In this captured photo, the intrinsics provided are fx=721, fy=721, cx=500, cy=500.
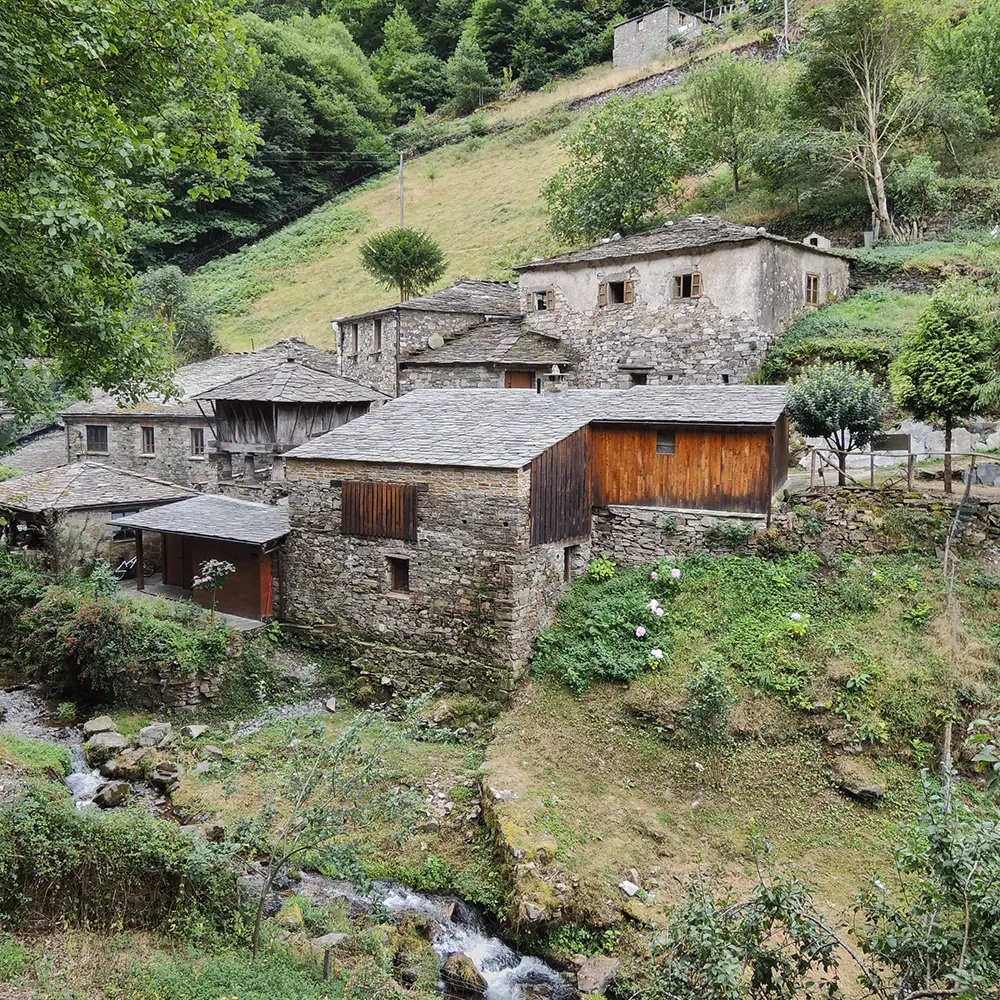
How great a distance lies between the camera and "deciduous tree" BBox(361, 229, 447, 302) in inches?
1321

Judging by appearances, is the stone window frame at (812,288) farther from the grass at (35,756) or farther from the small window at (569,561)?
the grass at (35,756)

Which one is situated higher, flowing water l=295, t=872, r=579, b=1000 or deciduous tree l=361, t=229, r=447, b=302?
deciduous tree l=361, t=229, r=447, b=302

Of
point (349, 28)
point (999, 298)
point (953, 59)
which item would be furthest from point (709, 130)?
point (349, 28)

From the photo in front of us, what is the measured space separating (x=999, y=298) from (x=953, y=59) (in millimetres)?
23776

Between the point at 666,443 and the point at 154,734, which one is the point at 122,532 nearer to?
the point at 154,734

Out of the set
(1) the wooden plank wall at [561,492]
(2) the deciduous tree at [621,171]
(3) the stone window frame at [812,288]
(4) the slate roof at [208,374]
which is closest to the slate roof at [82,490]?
(4) the slate roof at [208,374]

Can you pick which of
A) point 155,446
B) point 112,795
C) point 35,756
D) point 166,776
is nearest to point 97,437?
point 155,446

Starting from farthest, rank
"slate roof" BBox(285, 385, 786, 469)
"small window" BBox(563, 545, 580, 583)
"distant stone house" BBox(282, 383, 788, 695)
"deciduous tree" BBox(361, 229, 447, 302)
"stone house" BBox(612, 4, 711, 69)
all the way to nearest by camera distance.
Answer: "stone house" BBox(612, 4, 711, 69) → "deciduous tree" BBox(361, 229, 447, 302) → "small window" BBox(563, 545, 580, 583) → "slate roof" BBox(285, 385, 786, 469) → "distant stone house" BBox(282, 383, 788, 695)

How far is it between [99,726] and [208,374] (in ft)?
58.0

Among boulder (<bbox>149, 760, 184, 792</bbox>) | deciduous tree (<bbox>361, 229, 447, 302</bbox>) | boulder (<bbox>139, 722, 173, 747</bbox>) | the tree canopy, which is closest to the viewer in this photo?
the tree canopy

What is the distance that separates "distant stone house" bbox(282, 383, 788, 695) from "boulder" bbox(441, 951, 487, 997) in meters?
5.25

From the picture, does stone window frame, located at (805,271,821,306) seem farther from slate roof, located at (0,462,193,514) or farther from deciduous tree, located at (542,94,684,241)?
slate roof, located at (0,462,193,514)

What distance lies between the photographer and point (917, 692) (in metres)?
11.8

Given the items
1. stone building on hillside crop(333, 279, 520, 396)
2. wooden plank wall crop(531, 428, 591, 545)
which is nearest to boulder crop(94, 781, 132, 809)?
wooden plank wall crop(531, 428, 591, 545)
